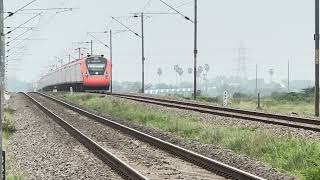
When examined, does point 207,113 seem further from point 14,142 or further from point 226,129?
point 14,142

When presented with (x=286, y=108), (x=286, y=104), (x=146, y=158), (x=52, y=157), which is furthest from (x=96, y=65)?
(x=146, y=158)

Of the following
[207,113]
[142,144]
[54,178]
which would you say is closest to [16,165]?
[54,178]

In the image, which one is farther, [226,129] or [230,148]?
[226,129]

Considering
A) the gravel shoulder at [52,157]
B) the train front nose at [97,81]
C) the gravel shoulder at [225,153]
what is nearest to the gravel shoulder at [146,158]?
the gravel shoulder at [52,157]

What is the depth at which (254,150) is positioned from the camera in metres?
16.2

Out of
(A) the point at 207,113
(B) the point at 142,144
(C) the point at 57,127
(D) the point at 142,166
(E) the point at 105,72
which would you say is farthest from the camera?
(E) the point at 105,72

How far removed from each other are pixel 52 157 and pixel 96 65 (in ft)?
150

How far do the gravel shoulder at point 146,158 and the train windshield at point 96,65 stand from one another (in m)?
37.2

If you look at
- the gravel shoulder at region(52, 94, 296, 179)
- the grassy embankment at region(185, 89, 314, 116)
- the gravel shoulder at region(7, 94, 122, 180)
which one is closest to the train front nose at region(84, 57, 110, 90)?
the grassy embankment at region(185, 89, 314, 116)

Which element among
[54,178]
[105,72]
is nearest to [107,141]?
[54,178]

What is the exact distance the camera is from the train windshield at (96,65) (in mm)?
61375

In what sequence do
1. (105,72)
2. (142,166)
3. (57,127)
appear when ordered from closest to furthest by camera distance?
1. (142,166)
2. (57,127)
3. (105,72)

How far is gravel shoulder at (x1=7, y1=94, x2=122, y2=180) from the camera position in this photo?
13.4 metres

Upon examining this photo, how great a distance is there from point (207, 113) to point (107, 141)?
10321mm
